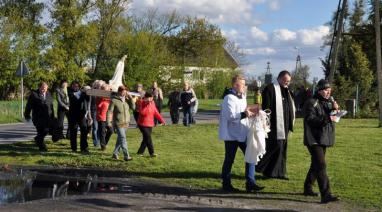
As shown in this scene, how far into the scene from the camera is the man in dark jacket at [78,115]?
13.7 metres

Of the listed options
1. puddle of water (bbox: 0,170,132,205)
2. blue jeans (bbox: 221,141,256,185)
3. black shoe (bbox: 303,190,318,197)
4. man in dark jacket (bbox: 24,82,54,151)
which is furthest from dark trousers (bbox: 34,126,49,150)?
black shoe (bbox: 303,190,318,197)

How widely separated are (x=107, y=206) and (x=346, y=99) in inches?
1060

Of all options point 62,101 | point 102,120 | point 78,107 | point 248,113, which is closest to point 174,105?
point 62,101

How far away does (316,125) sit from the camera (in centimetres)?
838

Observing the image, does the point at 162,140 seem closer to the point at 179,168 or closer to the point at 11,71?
the point at 179,168

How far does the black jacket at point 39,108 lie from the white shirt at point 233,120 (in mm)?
A: 6354

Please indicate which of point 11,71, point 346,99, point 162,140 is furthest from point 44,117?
point 11,71

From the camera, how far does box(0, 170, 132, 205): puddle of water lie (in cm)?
875

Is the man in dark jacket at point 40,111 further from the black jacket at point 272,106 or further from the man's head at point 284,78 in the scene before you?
the man's head at point 284,78

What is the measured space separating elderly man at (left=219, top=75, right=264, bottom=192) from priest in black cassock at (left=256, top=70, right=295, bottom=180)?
767 millimetres

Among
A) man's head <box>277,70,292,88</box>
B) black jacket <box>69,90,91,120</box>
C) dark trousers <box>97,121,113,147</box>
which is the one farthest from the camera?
dark trousers <box>97,121,113,147</box>

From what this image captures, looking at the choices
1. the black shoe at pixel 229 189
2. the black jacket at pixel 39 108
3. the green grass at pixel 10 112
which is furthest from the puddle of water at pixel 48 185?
the green grass at pixel 10 112

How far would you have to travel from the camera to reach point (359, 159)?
1291 centimetres

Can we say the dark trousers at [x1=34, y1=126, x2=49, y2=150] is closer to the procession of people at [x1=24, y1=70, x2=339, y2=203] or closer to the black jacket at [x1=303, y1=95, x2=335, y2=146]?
the procession of people at [x1=24, y1=70, x2=339, y2=203]
